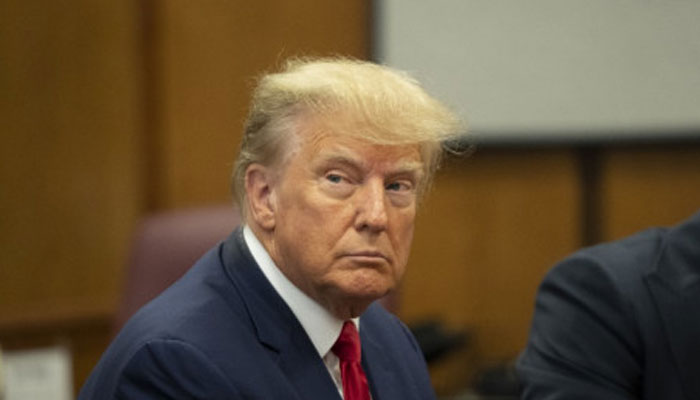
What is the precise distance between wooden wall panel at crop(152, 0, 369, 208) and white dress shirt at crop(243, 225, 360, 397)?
6.36 feet

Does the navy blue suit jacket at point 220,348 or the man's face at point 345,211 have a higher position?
the man's face at point 345,211

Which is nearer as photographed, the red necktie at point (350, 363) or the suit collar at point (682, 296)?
the red necktie at point (350, 363)

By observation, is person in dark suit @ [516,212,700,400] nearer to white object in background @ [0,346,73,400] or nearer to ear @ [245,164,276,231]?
ear @ [245,164,276,231]

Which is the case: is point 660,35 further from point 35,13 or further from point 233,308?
point 233,308

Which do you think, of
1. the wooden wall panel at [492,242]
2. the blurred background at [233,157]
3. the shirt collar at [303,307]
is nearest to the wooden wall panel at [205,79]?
the blurred background at [233,157]

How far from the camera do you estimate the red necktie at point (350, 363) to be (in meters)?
1.69

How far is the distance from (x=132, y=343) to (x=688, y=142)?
289cm

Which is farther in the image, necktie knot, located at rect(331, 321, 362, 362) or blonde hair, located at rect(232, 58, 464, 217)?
necktie knot, located at rect(331, 321, 362, 362)

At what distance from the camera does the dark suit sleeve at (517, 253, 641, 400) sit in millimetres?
1978

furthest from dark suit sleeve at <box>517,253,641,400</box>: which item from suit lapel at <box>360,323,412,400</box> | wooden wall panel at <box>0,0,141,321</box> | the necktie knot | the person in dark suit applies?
wooden wall panel at <box>0,0,141,321</box>

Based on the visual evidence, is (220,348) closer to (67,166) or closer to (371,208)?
(371,208)

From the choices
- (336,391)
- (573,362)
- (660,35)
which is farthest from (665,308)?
(660,35)

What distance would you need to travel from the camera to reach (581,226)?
159 inches

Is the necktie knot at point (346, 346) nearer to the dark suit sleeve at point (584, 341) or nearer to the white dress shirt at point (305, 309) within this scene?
the white dress shirt at point (305, 309)
